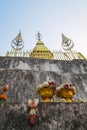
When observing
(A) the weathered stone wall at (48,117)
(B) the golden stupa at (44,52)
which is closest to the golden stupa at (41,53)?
(B) the golden stupa at (44,52)

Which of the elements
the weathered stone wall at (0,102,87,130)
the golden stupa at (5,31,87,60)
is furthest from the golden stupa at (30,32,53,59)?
the weathered stone wall at (0,102,87,130)

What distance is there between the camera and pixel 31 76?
8242mm

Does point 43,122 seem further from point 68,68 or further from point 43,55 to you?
point 43,55

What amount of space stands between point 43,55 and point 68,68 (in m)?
3.57

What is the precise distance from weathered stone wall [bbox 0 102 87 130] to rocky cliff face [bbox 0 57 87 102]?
2.79 m

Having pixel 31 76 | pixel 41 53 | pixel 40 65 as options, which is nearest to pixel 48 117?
pixel 31 76

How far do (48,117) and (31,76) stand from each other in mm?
4202

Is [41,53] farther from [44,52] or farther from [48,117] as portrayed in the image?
[48,117]

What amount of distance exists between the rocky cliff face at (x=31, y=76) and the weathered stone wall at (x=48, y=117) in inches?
110

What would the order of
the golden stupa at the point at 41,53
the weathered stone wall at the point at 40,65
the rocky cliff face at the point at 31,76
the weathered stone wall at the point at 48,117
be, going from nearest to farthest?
1. the weathered stone wall at the point at 48,117
2. the rocky cliff face at the point at 31,76
3. the weathered stone wall at the point at 40,65
4. the golden stupa at the point at 41,53

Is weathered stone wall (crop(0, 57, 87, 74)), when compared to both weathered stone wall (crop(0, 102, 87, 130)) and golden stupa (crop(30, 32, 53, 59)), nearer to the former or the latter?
golden stupa (crop(30, 32, 53, 59))

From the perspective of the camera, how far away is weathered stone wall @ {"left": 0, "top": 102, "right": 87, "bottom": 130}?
3947mm

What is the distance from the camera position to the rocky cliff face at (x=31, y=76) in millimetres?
7391

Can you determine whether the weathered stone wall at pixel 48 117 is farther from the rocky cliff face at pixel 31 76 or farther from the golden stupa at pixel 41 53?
the golden stupa at pixel 41 53
